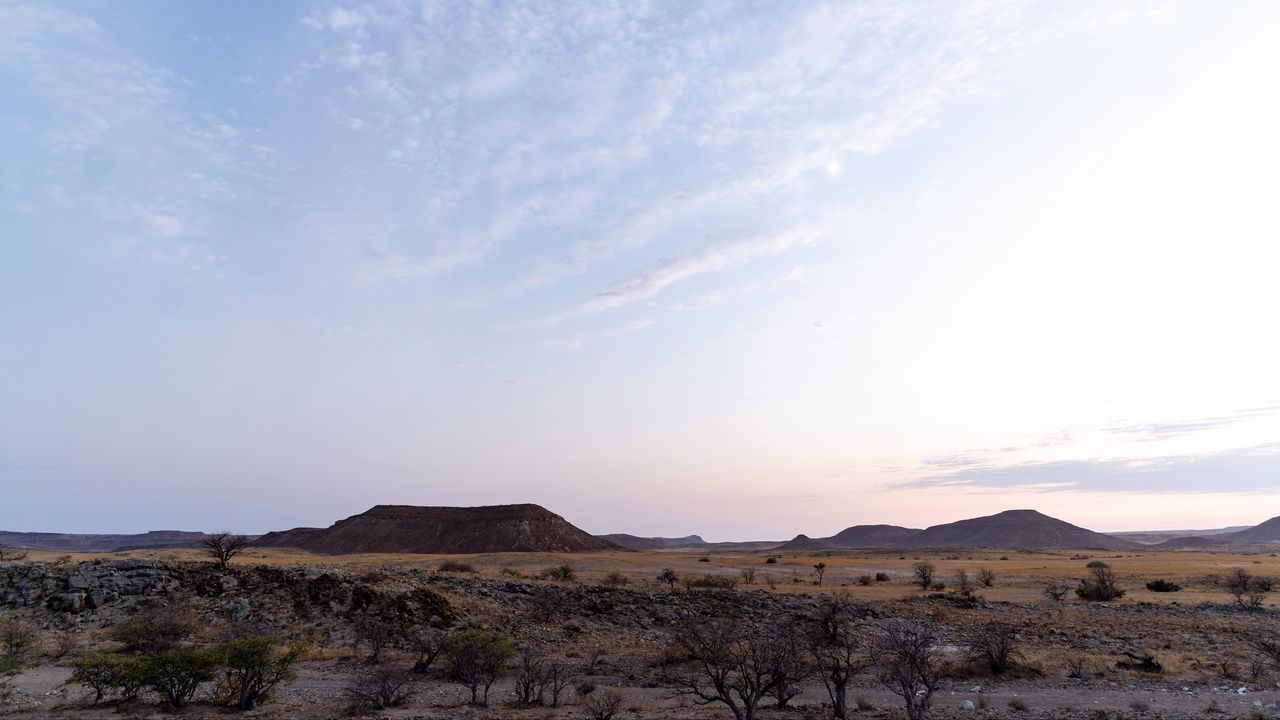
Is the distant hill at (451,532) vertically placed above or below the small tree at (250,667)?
above

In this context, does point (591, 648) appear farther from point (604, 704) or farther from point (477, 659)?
point (604, 704)

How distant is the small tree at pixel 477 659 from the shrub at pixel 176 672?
633 centimetres

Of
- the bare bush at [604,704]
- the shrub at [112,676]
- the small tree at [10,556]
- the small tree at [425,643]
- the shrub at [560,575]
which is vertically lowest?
the bare bush at [604,704]

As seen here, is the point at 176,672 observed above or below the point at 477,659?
above

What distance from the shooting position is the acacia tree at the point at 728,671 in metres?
15.8

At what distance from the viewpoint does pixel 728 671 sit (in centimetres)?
2017

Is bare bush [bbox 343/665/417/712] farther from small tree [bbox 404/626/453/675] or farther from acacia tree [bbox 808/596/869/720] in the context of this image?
acacia tree [bbox 808/596/869/720]

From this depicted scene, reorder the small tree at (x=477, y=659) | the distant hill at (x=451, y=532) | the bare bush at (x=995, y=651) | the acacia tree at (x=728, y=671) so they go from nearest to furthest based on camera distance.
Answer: the acacia tree at (x=728, y=671) < the small tree at (x=477, y=659) < the bare bush at (x=995, y=651) < the distant hill at (x=451, y=532)

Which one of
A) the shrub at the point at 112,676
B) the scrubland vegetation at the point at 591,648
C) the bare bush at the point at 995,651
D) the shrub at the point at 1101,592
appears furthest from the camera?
the shrub at the point at 1101,592

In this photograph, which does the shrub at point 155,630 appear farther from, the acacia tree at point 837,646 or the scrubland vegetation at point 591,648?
the acacia tree at point 837,646

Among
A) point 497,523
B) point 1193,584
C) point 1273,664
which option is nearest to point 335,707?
point 1273,664

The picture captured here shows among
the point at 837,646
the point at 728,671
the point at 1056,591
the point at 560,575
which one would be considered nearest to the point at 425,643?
the point at 728,671

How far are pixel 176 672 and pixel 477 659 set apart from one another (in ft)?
25.6

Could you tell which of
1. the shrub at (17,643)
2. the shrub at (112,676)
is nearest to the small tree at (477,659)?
the shrub at (112,676)
